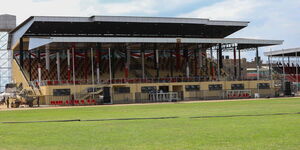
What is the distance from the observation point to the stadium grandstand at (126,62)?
259 ft

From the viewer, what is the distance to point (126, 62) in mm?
91062

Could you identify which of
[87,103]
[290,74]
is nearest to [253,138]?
[87,103]

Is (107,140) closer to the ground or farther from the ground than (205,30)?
closer to the ground

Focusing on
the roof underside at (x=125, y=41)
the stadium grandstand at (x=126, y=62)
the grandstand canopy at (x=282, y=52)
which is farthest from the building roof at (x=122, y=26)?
the grandstand canopy at (x=282, y=52)

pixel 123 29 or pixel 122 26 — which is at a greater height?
pixel 122 26

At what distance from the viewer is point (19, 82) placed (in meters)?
95.8

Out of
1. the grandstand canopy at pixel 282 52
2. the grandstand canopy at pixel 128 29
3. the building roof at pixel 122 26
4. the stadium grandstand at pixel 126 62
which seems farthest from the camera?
the grandstand canopy at pixel 282 52

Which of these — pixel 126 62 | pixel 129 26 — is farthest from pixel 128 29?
pixel 126 62

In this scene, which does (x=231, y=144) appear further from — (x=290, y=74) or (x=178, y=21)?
(x=290, y=74)

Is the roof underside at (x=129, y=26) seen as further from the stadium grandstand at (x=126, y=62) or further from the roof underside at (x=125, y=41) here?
the roof underside at (x=125, y=41)

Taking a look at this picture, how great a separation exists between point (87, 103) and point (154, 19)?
92.1 ft

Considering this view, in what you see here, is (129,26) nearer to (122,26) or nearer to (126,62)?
(122,26)

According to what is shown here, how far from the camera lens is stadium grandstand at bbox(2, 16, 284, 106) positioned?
259ft

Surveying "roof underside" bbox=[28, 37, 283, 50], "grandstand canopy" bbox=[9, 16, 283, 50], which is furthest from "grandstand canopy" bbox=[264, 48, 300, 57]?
"roof underside" bbox=[28, 37, 283, 50]
